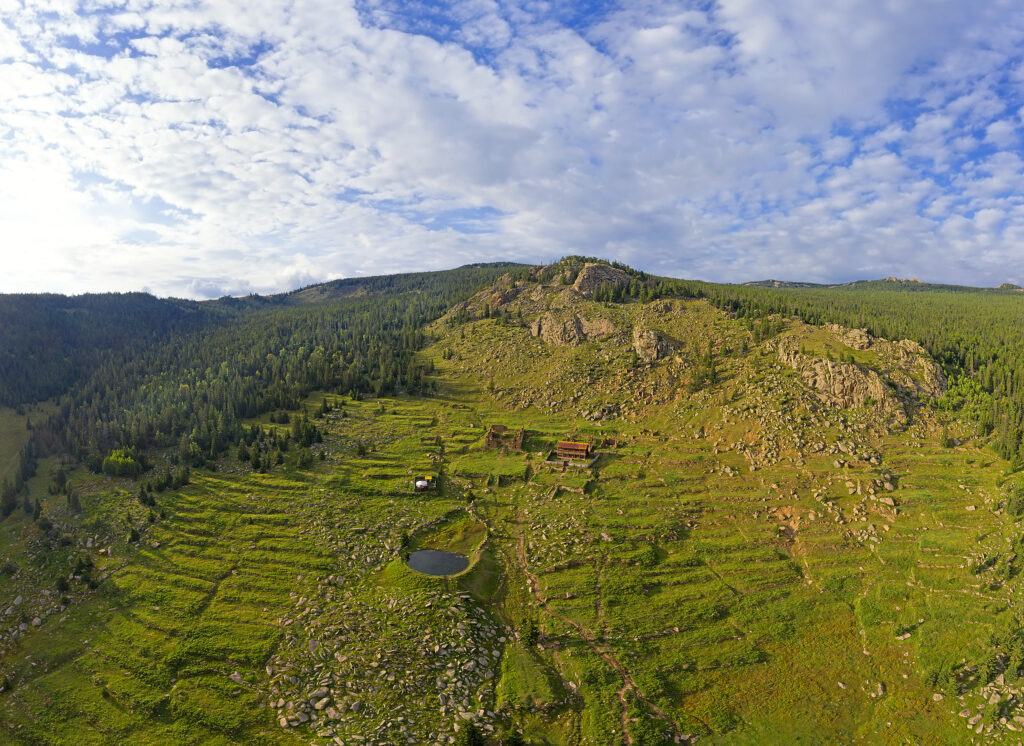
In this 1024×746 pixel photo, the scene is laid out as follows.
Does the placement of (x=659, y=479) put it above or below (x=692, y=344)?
below

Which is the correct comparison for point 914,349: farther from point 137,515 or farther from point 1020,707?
point 137,515

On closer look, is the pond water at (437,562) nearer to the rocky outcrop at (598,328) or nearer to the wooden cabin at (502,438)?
the wooden cabin at (502,438)

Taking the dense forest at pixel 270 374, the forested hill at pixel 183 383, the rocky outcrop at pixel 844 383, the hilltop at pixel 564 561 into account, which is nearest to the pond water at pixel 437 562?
the hilltop at pixel 564 561

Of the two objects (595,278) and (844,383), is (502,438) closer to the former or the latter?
(844,383)

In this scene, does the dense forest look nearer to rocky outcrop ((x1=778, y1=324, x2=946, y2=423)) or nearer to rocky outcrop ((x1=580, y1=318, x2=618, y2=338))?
rocky outcrop ((x1=778, y1=324, x2=946, y2=423))

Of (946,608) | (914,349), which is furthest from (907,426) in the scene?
(946,608)

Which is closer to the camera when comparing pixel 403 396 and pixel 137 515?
pixel 137 515
